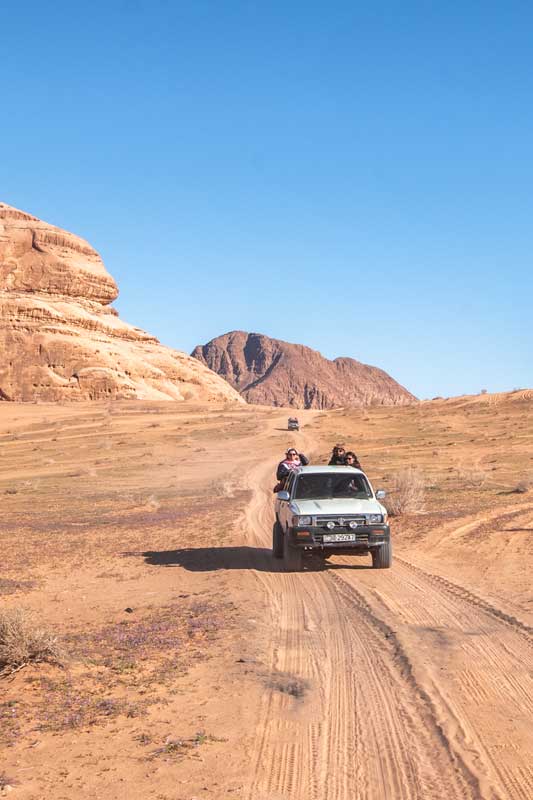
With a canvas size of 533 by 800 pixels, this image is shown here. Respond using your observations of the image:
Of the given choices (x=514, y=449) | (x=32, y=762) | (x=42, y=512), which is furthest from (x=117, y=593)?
(x=514, y=449)

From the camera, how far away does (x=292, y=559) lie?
11.4m

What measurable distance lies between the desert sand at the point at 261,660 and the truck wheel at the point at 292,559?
20 cm

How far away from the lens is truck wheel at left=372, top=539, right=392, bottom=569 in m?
11.4

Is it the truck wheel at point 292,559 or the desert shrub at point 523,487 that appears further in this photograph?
the desert shrub at point 523,487

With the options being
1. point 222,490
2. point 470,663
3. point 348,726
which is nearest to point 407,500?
point 222,490

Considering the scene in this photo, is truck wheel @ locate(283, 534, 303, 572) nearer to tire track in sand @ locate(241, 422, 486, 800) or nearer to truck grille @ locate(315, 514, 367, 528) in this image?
truck grille @ locate(315, 514, 367, 528)

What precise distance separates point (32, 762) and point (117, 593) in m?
5.66

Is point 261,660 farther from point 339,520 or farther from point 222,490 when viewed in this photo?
point 222,490

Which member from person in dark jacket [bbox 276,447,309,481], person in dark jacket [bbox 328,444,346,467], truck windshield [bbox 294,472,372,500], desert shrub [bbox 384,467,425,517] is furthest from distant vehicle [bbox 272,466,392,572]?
desert shrub [bbox 384,467,425,517]

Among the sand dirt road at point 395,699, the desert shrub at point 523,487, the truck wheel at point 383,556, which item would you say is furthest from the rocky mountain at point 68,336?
the sand dirt road at point 395,699

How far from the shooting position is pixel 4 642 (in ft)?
22.9

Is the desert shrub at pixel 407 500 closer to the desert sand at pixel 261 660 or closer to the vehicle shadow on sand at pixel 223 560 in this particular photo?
the desert sand at pixel 261 660

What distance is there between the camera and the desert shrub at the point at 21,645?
6867 millimetres

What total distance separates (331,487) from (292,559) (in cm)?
154
